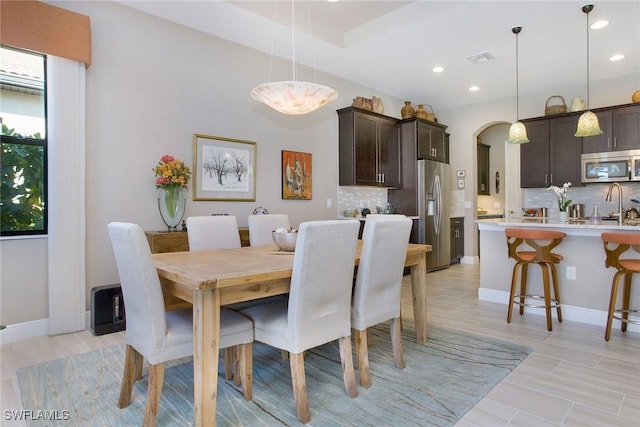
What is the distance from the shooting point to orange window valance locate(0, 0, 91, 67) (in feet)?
9.03

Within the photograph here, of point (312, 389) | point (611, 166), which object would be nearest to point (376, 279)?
point (312, 389)

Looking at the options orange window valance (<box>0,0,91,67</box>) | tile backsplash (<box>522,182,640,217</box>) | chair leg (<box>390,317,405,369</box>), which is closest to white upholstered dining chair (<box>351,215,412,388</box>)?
chair leg (<box>390,317,405,369</box>)

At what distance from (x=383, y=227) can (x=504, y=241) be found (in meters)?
2.46

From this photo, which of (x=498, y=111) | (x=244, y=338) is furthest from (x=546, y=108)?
(x=244, y=338)

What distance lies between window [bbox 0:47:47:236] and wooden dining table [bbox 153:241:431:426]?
5.46ft

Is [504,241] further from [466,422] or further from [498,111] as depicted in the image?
[498,111]

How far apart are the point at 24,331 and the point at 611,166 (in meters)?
6.82

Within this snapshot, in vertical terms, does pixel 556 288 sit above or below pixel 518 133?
below

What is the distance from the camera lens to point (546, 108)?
5637 mm

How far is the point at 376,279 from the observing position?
2.27m

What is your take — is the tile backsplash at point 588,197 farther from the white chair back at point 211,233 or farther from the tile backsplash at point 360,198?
the white chair back at point 211,233

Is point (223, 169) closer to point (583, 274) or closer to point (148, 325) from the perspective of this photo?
point (148, 325)

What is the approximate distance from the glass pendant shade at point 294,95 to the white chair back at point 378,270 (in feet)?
3.73

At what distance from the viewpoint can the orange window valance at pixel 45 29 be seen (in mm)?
2752
